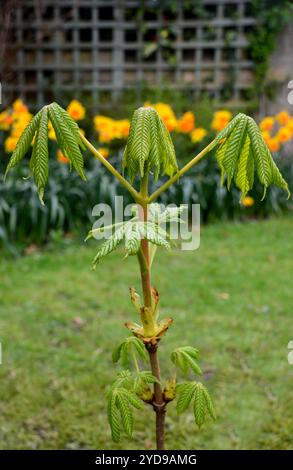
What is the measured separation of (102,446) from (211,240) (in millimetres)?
2563

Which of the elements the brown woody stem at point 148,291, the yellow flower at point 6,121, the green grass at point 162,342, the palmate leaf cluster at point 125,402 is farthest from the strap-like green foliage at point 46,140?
the yellow flower at point 6,121

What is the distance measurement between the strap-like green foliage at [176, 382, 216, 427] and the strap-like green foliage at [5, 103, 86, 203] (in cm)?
43

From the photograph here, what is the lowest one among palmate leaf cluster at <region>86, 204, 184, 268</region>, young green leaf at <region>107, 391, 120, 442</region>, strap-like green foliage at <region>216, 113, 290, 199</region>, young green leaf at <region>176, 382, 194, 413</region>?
young green leaf at <region>107, 391, 120, 442</region>

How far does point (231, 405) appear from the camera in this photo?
6.73 feet

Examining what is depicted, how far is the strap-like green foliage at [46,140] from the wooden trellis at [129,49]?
20.0 ft

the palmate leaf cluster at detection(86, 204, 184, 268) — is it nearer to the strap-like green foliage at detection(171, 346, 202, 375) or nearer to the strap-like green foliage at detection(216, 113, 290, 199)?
the strap-like green foliage at detection(216, 113, 290, 199)

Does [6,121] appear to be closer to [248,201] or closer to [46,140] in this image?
[248,201]

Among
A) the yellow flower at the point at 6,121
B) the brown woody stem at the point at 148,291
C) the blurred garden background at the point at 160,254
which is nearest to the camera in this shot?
the brown woody stem at the point at 148,291

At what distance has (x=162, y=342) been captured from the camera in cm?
258

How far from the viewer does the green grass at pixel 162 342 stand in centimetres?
191

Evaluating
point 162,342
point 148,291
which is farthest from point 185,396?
point 162,342

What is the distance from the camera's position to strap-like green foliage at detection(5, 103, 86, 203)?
30.4 inches

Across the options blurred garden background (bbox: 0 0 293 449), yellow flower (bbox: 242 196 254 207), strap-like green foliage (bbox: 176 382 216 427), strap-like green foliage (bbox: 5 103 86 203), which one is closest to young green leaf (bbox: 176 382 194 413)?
strap-like green foliage (bbox: 176 382 216 427)

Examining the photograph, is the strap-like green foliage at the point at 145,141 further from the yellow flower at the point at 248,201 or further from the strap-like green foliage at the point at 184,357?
the yellow flower at the point at 248,201
